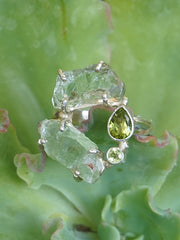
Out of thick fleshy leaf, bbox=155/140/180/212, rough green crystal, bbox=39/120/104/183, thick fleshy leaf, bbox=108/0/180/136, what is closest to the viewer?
rough green crystal, bbox=39/120/104/183

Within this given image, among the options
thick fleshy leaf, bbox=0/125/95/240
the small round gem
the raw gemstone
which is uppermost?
the raw gemstone

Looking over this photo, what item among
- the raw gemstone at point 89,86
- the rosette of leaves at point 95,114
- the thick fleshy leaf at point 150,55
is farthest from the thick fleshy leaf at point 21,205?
the thick fleshy leaf at point 150,55

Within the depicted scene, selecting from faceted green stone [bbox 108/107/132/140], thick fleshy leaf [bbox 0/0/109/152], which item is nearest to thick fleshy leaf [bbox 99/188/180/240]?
faceted green stone [bbox 108/107/132/140]

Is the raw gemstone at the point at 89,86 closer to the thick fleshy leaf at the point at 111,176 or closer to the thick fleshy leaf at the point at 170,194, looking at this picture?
the thick fleshy leaf at the point at 111,176

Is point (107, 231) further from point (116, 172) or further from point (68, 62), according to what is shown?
point (68, 62)

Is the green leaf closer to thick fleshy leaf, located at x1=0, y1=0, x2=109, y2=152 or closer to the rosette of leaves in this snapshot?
the rosette of leaves

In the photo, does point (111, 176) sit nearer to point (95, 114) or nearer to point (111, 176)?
point (111, 176)

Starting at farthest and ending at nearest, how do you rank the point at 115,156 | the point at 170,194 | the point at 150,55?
the point at 150,55, the point at 170,194, the point at 115,156

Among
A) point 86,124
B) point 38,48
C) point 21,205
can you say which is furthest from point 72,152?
Result: point 38,48
